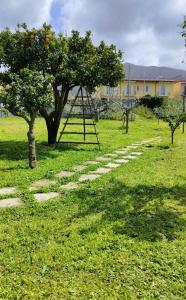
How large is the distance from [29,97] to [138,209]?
4462mm

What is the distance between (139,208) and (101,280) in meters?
2.41

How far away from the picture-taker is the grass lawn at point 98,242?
3457 mm

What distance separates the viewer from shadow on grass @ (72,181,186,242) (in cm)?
484

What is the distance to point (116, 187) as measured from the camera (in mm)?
7125

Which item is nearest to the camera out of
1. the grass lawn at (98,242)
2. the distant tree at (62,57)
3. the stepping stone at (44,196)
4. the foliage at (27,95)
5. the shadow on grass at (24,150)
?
the grass lawn at (98,242)

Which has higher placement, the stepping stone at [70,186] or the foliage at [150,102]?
the foliage at [150,102]

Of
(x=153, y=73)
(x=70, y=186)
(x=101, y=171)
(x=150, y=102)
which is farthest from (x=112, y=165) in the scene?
(x=153, y=73)

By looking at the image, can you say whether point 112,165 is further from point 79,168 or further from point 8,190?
point 8,190

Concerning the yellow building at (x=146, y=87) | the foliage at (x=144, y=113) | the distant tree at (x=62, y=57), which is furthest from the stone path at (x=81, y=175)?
the yellow building at (x=146, y=87)

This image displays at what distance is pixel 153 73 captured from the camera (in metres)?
59.4

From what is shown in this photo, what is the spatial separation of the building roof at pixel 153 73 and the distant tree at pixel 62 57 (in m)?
43.9

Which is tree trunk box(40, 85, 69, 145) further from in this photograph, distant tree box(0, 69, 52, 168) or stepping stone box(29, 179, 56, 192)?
stepping stone box(29, 179, 56, 192)

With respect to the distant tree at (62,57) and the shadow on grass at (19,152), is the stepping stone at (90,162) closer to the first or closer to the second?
the shadow on grass at (19,152)

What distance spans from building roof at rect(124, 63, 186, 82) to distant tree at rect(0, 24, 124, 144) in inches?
1727
